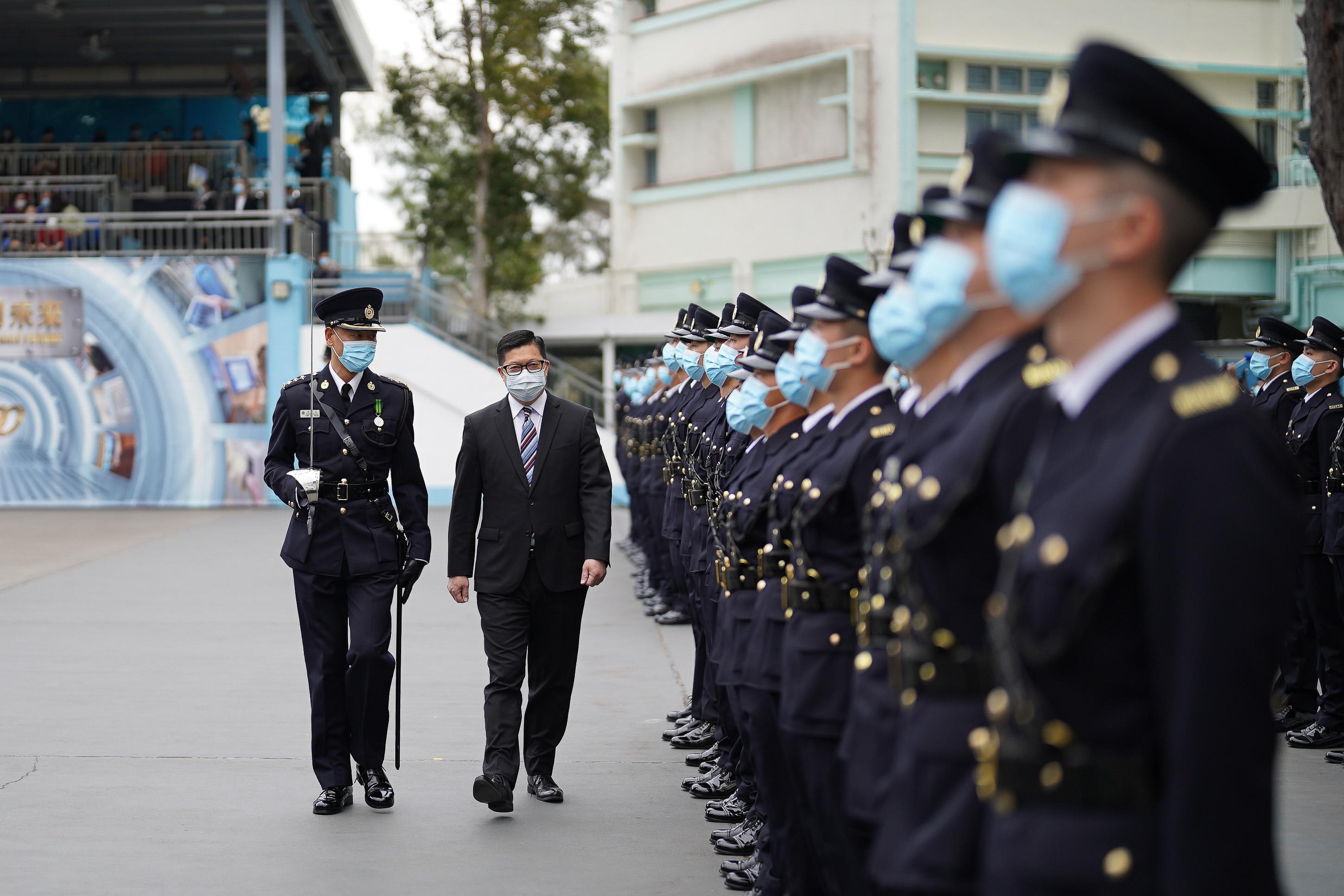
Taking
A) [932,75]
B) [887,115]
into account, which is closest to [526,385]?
[887,115]

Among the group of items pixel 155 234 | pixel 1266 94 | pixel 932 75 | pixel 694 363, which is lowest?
pixel 694 363

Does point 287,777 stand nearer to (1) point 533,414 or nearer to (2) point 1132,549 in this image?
(1) point 533,414

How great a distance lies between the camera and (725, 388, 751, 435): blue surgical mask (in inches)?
233

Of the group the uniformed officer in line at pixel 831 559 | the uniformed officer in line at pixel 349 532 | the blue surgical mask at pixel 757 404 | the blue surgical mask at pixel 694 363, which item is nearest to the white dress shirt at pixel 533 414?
the uniformed officer in line at pixel 349 532

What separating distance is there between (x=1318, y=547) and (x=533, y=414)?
16.2 feet

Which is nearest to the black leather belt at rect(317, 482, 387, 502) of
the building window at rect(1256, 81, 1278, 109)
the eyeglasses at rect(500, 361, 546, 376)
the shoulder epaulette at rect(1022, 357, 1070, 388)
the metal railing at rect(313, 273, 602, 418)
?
the eyeglasses at rect(500, 361, 546, 376)

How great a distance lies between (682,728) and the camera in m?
8.79

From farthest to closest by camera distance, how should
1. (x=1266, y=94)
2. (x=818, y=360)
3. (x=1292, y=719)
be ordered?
1. (x=1266, y=94)
2. (x=1292, y=719)
3. (x=818, y=360)

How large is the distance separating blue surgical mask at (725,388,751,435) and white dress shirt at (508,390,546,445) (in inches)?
68.1

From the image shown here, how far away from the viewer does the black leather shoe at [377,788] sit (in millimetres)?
7141

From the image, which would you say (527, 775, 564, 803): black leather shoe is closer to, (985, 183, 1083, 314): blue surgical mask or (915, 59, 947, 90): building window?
(985, 183, 1083, 314): blue surgical mask

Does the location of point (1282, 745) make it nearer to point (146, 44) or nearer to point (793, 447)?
point (793, 447)

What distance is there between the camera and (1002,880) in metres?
2.64

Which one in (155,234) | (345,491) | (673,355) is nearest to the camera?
Answer: (345,491)
